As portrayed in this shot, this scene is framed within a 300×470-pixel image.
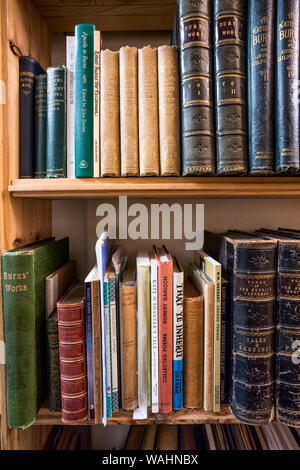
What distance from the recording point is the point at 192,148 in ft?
1.66

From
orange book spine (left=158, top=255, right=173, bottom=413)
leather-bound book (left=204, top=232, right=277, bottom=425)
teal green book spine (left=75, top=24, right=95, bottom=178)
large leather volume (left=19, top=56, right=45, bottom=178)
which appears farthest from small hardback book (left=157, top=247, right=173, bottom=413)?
large leather volume (left=19, top=56, right=45, bottom=178)

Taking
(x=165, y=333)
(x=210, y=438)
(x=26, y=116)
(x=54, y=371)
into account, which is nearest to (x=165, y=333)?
(x=165, y=333)

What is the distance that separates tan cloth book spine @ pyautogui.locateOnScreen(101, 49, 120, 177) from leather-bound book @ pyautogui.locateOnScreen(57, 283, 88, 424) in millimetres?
289

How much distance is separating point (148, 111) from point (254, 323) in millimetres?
472

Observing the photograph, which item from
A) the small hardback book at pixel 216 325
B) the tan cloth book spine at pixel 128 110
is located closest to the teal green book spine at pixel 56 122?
the tan cloth book spine at pixel 128 110

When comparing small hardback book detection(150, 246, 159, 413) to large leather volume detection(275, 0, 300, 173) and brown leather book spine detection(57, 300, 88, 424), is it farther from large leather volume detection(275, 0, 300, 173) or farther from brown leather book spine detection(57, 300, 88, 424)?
large leather volume detection(275, 0, 300, 173)

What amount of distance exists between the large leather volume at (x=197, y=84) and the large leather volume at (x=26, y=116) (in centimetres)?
33

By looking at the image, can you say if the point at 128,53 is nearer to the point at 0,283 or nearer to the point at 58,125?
the point at 58,125

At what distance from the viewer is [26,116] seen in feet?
1.90

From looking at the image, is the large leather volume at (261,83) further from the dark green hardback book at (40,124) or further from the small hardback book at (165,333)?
the dark green hardback book at (40,124)

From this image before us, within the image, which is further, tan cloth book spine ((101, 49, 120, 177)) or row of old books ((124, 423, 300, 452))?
row of old books ((124, 423, 300, 452))

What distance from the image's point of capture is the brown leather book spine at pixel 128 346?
55 centimetres

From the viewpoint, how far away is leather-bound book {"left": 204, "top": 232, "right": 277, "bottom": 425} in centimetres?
53
